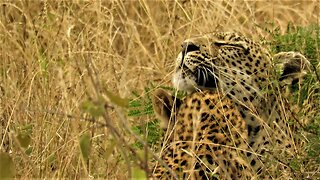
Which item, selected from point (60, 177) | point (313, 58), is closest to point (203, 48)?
point (313, 58)

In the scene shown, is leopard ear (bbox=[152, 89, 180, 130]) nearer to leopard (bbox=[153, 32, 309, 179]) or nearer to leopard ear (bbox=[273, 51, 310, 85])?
leopard (bbox=[153, 32, 309, 179])

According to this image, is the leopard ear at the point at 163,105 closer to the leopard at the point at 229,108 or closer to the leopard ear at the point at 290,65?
the leopard at the point at 229,108

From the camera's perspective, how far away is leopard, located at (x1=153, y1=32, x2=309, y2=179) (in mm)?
4722

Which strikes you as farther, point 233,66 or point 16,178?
point 233,66

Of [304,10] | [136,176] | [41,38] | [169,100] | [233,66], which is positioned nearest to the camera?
[136,176]

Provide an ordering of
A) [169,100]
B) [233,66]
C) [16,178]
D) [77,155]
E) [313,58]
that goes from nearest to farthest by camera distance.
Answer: [16,178], [77,155], [169,100], [233,66], [313,58]

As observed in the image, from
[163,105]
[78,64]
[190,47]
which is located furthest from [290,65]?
[78,64]

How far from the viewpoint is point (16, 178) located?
451cm

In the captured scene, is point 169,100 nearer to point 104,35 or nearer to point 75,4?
point 104,35

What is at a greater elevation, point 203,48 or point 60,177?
point 203,48

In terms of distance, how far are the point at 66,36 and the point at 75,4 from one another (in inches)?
28.1

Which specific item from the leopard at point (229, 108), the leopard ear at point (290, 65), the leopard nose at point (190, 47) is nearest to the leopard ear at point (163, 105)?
the leopard at point (229, 108)

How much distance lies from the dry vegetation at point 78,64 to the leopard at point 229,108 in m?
0.24

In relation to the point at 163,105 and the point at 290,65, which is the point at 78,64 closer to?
the point at 163,105
